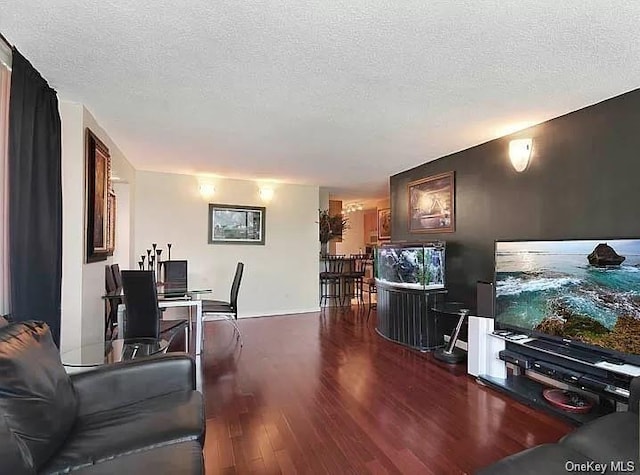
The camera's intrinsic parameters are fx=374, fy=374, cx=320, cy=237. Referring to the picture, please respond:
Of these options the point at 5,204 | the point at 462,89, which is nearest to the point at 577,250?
the point at 462,89

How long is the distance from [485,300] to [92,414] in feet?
11.0

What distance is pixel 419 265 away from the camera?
14.9 feet

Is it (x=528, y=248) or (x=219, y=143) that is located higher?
(x=219, y=143)

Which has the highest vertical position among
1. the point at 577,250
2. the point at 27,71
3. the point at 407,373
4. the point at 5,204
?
the point at 27,71

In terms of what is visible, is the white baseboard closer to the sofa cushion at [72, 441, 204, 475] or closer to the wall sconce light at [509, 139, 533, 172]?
the wall sconce light at [509, 139, 533, 172]

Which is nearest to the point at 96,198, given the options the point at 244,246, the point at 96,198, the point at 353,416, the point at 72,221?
the point at 96,198

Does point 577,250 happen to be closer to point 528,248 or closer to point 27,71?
point 528,248

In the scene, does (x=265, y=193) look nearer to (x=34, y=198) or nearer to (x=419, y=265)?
(x=419, y=265)

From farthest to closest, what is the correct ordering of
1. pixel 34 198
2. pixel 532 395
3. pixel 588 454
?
pixel 532 395 → pixel 34 198 → pixel 588 454

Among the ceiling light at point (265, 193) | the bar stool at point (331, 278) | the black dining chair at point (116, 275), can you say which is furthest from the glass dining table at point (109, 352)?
the bar stool at point (331, 278)

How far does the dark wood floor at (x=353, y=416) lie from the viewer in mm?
2192

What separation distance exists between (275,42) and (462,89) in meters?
1.41

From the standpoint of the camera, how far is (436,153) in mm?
4621

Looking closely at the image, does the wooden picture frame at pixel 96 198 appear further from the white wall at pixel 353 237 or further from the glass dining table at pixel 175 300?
the white wall at pixel 353 237
